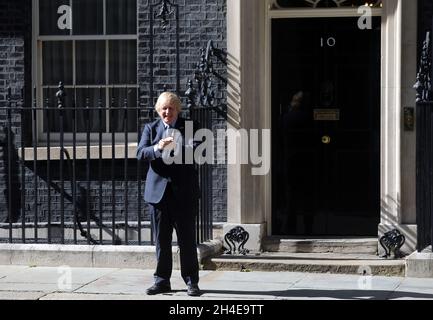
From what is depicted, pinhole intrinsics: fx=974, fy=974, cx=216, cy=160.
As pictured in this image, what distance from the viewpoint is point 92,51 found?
1141 centimetres

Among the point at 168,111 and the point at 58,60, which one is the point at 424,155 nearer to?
the point at 168,111

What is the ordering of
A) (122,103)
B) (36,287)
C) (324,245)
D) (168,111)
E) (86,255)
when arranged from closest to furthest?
1. (168,111)
2. (36,287)
3. (86,255)
4. (324,245)
5. (122,103)

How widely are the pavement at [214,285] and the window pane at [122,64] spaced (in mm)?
2467

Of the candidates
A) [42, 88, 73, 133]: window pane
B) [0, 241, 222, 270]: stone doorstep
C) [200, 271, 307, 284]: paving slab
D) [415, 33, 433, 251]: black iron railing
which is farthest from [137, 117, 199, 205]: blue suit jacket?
[42, 88, 73, 133]: window pane

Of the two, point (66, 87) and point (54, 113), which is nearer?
point (66, 87)

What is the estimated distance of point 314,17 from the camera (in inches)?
A: 429

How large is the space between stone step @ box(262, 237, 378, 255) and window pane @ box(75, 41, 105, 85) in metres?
2.77

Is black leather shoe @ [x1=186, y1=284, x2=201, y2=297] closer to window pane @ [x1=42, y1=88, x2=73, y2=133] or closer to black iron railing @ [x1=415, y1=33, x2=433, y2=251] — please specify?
black iron railing @ [x1=415, y1=33, x2=433, y2=251]

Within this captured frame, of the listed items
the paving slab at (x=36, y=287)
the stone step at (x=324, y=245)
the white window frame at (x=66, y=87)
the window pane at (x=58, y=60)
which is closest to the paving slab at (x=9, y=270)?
the paving slab at (x=36, y=287)

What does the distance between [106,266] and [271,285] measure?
1870 mm

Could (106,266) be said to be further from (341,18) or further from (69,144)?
(341,18)

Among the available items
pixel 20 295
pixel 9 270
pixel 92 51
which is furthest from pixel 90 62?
pixel 20 295

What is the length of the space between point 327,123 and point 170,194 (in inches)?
115

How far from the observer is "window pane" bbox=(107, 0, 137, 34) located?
1130 cm
